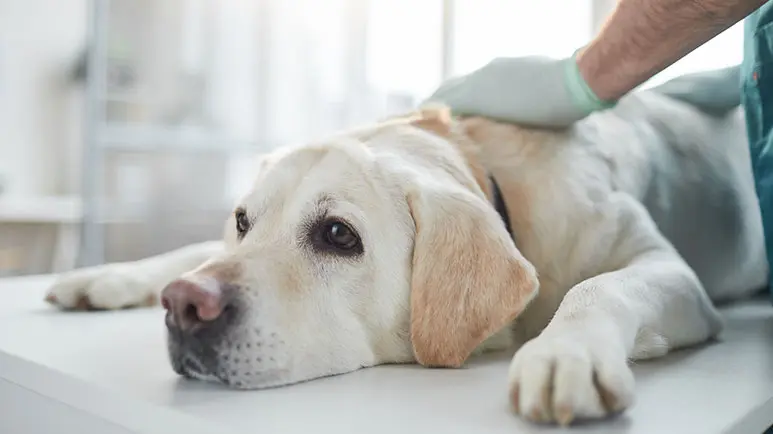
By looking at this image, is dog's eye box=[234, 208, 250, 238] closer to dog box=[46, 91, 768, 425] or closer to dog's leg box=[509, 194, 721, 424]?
dog box=[46, 91, 768, 425]

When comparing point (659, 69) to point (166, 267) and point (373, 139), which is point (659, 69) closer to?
point (373, 139)

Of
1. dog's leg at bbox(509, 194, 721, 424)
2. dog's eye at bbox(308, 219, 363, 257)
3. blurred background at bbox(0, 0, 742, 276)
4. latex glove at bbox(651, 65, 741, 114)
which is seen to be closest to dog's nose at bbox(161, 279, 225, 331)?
dog's eye at bbox(308, 219, 363, 257)

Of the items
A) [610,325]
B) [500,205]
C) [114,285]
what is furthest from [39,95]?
[610,325]

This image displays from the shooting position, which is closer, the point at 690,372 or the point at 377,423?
the point at 377,423

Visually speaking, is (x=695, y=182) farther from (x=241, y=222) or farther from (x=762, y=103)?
(x=241, y=222)

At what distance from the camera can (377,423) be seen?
66cm

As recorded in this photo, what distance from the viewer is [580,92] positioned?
119cm

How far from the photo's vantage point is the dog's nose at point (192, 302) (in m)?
0.77

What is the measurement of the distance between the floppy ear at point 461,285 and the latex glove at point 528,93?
37 centimetres

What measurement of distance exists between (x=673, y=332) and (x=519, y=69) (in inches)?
21.1

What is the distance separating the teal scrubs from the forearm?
14 centimetres

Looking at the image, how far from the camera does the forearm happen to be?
0.94 meters

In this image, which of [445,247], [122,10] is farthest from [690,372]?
[122,10]

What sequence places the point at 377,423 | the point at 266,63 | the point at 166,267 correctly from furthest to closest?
1. the point at 266,63
2. the point at 166,267
3. the point at 377,423
